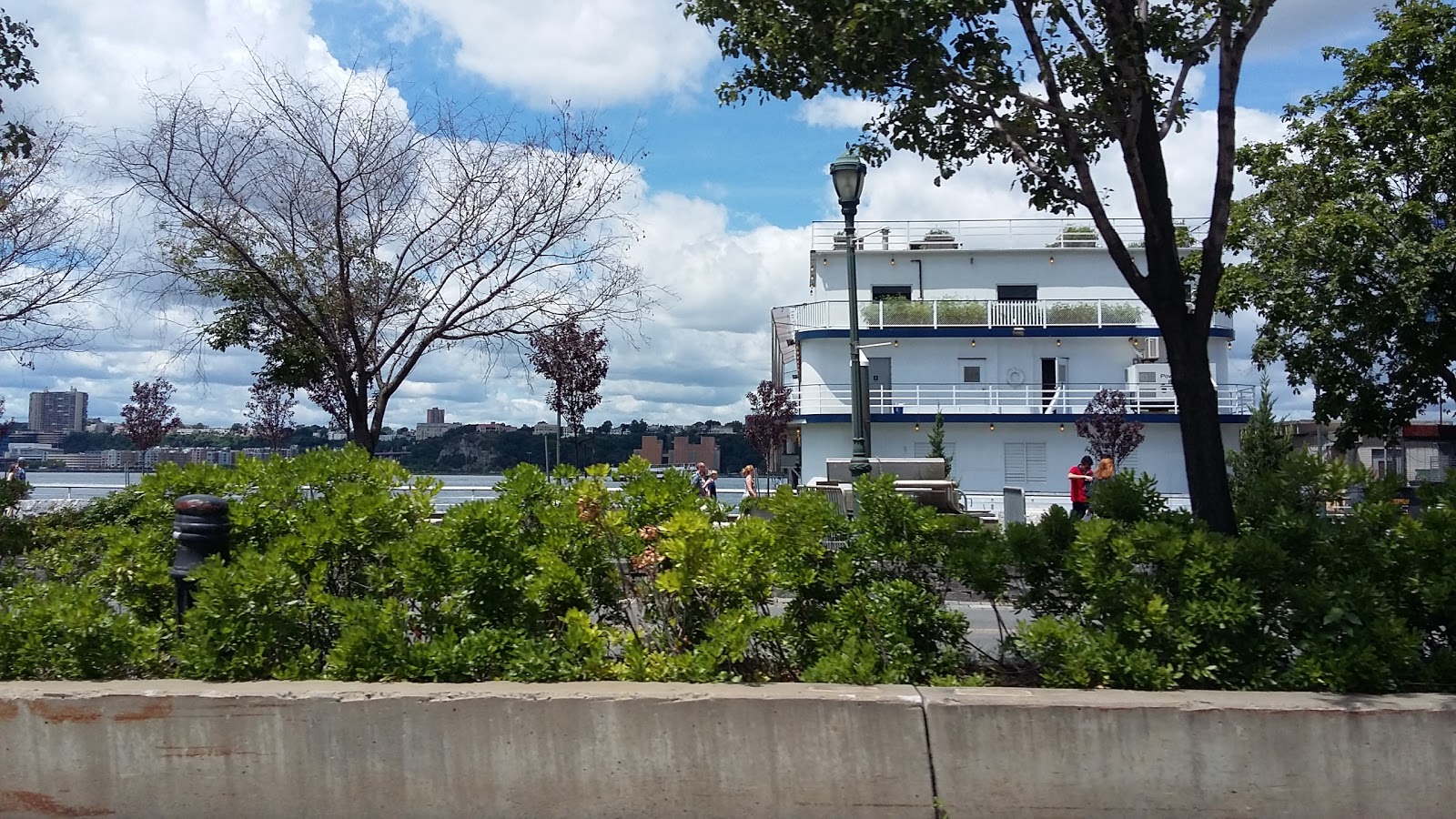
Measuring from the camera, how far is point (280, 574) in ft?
16.8

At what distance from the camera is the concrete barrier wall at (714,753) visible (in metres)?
4.43

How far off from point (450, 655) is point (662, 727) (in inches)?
42.8

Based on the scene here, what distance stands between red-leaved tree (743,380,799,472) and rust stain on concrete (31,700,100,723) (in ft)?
113

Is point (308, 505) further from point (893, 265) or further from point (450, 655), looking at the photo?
point (893, 265)

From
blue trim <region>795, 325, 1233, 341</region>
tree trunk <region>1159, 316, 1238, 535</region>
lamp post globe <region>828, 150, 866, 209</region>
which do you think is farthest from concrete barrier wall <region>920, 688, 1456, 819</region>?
blue trim <region>795, 325, 1233, 341</region>

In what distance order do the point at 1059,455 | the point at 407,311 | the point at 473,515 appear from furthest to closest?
the point at 1059,455
the point at 407,311
the point at 473,515

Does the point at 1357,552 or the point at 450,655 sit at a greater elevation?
the point at 1357,552

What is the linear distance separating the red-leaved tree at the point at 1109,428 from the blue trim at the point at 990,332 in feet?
9.50

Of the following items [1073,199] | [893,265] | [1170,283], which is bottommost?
[1170,283]

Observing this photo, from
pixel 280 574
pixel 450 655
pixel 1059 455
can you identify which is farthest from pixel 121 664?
pixel 1059 455

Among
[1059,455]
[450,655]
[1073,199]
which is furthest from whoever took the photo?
[1059,455]

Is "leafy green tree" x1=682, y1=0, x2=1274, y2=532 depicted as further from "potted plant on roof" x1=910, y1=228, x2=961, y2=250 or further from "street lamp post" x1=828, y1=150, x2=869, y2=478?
"potted plant on roof" x1=910, y1=228, x2=961, y2=250

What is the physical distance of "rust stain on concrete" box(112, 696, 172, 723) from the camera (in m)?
4.68

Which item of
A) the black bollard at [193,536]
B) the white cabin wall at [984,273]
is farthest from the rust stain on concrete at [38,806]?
the white cabin wall at [984,273]
